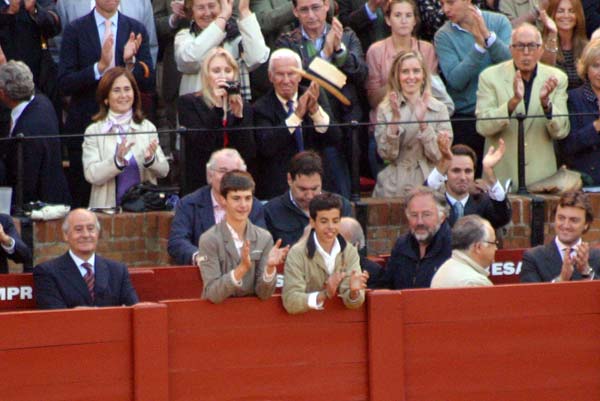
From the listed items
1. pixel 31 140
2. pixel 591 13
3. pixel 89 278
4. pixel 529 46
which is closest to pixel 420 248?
pixel 89 278

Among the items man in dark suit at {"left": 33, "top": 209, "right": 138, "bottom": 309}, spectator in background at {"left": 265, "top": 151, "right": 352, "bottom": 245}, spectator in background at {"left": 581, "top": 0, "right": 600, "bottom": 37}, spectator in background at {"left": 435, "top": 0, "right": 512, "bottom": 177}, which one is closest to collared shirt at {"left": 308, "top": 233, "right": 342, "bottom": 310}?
man in dark suit at {"left": 33, "top": 209, "right": 138, "bottom": 309}

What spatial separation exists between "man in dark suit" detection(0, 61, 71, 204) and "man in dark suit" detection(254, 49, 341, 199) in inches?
54.3

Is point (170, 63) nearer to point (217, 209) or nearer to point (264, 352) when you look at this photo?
point (217, 209)

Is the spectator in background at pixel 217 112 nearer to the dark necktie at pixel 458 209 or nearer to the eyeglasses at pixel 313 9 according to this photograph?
the eyeglasses at pixel 313 9

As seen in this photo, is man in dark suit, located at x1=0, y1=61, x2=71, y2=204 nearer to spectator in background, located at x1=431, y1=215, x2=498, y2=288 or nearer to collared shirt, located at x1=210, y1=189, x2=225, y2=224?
collared shirt, located at x1=210, y1=189, x2=225, y2=224

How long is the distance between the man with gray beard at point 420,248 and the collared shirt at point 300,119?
56.8 inches

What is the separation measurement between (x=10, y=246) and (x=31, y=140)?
129cm

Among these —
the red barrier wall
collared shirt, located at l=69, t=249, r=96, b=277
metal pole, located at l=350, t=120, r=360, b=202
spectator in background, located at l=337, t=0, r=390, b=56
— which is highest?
spectator in background, located at l=337, t=0, r=390, b=56

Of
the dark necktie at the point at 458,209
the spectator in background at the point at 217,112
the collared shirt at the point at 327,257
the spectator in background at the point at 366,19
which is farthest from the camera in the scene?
the spectator in background at the point at 366,19

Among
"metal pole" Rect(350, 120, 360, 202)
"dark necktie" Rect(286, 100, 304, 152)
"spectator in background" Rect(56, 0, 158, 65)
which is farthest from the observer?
"spectator in background" Rect(56, 0, 158, 65)

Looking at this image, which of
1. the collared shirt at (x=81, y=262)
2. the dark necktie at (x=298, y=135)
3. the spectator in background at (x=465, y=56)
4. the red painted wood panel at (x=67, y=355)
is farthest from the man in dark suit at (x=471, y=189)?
the red painted wood panel at (x=67, y=355)

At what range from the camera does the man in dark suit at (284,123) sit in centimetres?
1200

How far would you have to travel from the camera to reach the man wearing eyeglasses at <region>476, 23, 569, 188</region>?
40.9ft

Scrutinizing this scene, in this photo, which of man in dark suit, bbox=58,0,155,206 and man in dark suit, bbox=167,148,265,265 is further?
man in dark suit, bbox=58,0,155,206
